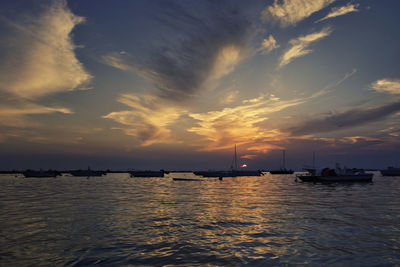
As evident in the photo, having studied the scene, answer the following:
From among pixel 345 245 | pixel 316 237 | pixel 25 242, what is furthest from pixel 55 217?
pixel 345 245

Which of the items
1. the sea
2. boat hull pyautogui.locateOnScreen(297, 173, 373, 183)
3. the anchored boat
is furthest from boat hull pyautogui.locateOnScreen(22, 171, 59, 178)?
the sea

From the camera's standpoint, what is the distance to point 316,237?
15070 mm

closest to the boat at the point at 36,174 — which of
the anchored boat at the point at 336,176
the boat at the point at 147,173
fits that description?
the boat at the point at 147,173

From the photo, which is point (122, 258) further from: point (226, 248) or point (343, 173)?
point (343, 173)

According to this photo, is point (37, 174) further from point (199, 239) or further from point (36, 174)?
point (199, 239)

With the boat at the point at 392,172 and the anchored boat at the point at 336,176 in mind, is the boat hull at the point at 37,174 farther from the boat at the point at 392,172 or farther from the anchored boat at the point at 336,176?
the boat at the point at 392,172

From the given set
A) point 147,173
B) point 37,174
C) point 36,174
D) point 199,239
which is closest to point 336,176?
point 199,239

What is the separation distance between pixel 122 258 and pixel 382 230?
55.2 ft

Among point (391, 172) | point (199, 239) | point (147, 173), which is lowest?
point (199, 239)

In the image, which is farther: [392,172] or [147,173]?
[392,172]

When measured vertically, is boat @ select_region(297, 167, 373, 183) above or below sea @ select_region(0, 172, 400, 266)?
above

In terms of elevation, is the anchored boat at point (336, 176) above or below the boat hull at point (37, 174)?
above

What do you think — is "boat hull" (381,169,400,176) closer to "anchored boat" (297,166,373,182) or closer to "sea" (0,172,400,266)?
"anchored boat" (297,166,373,182)

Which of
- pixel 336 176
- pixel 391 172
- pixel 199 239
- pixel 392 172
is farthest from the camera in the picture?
pixel 391 172
